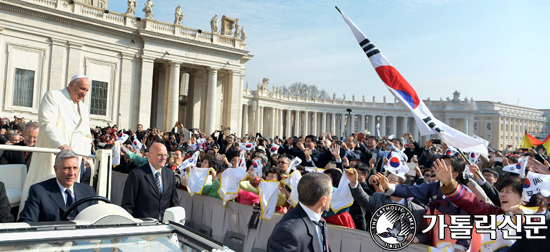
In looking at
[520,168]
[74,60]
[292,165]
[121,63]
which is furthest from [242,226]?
[121,63]

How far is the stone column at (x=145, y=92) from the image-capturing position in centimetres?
3170

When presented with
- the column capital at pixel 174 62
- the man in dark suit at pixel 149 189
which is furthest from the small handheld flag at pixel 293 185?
the column capital at pixel 174 62

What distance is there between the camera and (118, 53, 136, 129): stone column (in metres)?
31.2

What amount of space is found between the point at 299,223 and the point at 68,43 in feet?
99.8

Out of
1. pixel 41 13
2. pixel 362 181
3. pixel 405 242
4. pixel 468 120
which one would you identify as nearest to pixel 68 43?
pixel 41 13

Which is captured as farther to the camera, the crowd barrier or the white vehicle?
the crowd barrier

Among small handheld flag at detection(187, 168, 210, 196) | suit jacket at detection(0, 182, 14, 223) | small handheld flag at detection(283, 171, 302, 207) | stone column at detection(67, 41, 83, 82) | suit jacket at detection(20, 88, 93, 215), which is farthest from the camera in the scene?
stone column at detection(67, 41, 83, 82)

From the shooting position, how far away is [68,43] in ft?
93.9

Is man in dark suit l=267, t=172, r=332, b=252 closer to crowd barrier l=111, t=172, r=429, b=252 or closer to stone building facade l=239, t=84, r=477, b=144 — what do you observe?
crowd barrier l=111, t=172, r=429, b=252

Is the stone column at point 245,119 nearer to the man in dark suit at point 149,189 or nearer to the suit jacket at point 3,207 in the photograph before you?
the man in dark suit at point 149,189

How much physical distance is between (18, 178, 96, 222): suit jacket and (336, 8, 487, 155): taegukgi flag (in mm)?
4980

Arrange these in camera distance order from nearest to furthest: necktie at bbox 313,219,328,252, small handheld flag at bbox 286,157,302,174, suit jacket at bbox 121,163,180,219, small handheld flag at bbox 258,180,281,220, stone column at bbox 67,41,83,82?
necktie at bbox 313,219,328,252
suit jacket at bbox 121,163,180,219
small handheld flag at bbox 258,180,281,220
small handheld flag at bbox 286,157,302,174
stone column at bbox 67,41,83,82

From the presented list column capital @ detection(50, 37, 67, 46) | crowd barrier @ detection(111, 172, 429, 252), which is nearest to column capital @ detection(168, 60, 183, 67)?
column capital @ detection(50, 37, 67, 46)

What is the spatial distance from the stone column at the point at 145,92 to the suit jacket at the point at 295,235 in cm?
3028
